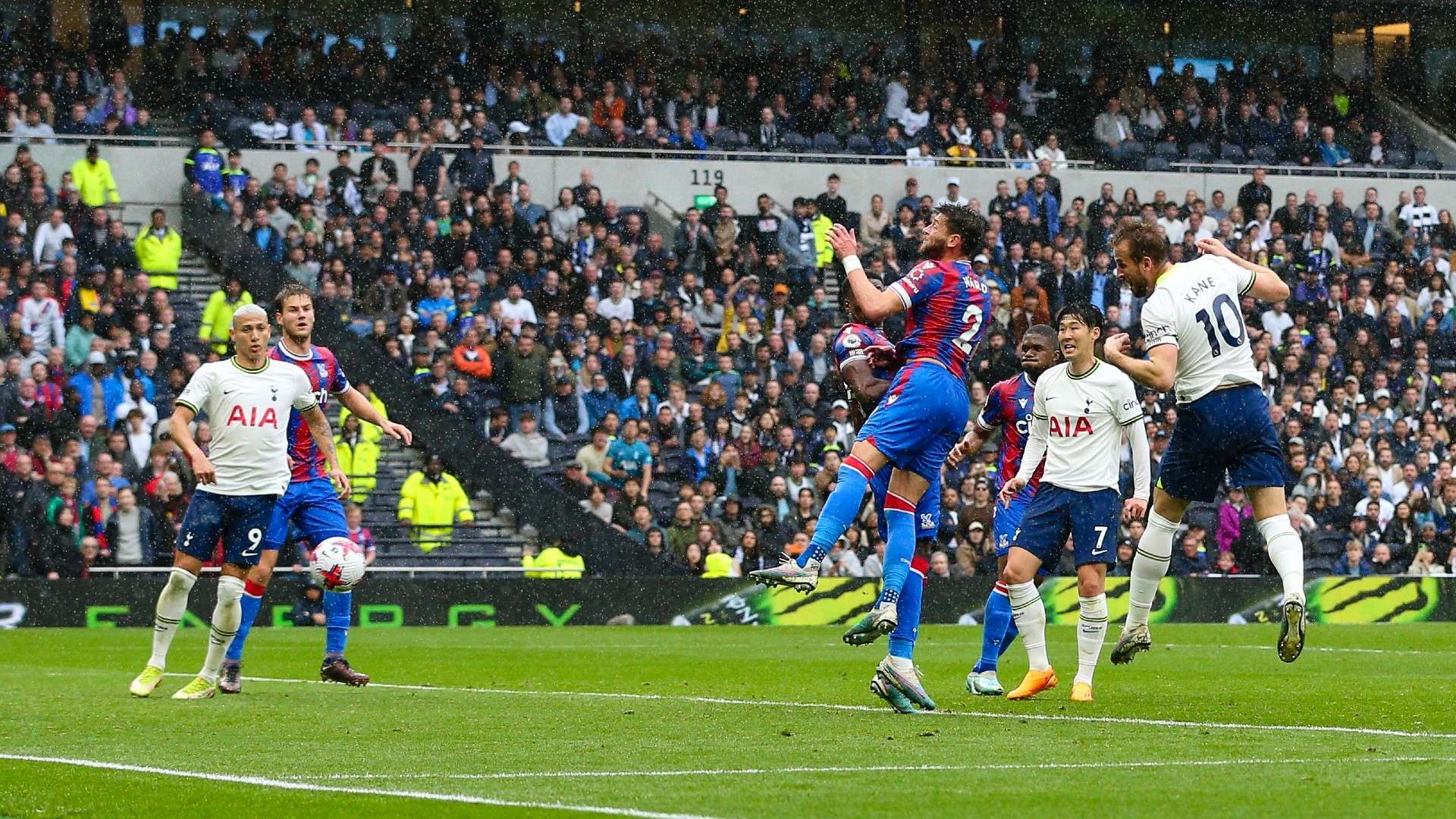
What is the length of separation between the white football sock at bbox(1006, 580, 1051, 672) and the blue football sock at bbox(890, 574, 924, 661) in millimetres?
1062

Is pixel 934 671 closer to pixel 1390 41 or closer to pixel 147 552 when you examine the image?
pixel 147 552

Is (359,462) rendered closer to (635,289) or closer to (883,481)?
(635,289)

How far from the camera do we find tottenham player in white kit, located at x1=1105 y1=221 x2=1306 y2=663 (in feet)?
34.1

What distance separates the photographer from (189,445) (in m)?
11.5

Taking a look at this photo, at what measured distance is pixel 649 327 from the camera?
90.9 ft

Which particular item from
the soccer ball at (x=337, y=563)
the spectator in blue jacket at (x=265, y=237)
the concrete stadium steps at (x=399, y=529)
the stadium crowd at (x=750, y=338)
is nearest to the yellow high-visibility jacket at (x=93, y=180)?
the stadium crowd at (x=750, y=338)

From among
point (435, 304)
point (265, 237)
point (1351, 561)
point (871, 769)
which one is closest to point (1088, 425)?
point (871, 769)

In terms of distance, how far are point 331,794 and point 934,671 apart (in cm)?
820

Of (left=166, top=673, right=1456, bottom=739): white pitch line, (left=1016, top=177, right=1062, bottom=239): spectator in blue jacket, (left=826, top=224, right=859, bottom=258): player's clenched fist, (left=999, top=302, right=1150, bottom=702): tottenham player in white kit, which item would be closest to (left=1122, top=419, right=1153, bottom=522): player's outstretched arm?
(left=999, top=302, right=1150, bottom=702): tottenham player in white kit

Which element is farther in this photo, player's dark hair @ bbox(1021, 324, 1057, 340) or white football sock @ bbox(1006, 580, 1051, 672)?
player's dark hair @ bbox(1021, 324, 1057, 340)

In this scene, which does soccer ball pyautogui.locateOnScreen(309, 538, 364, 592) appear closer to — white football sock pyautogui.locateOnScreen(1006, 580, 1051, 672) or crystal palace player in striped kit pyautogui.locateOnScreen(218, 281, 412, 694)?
crystal palace player in striped kit pyautogui.locateOnScreen(218, 281, 412, 694)

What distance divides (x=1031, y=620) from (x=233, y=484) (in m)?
4.75

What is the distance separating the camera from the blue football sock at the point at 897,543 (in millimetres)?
10031

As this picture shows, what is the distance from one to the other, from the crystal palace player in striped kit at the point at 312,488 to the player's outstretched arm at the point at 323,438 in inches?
0.7
